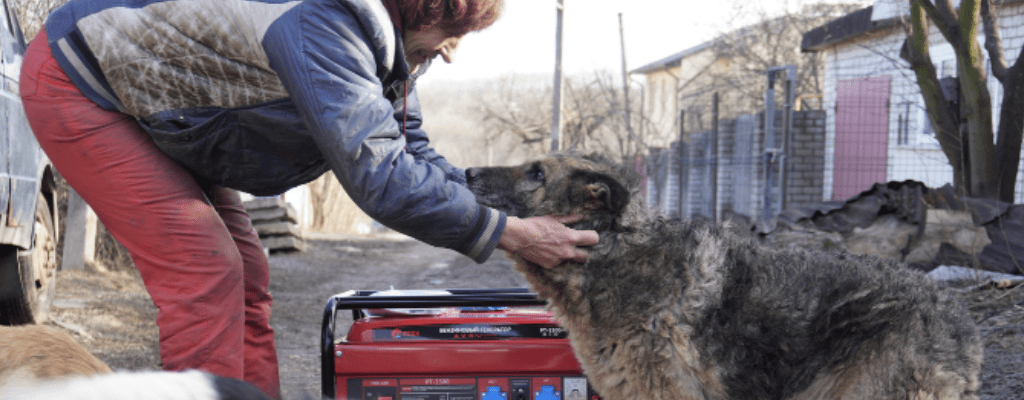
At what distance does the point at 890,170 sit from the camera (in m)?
13.0

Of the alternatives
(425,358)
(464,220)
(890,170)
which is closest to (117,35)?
(464,220)

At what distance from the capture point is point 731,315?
8.07 ft

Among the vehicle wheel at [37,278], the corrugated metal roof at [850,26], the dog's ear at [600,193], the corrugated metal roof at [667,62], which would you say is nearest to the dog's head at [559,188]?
the dog's ear at [600,193]

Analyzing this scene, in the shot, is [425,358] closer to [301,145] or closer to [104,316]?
[301,145]

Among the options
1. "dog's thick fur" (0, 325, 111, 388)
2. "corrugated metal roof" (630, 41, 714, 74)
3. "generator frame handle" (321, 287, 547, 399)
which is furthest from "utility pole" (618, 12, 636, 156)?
"dog's thick fur" (0, 325, 111, 388)

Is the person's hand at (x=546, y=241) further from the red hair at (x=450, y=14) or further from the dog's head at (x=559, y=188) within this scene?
the red hair at (x=450, y=14)

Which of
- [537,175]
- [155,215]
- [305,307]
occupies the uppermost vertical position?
[537,175]

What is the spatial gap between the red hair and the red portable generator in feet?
3.60

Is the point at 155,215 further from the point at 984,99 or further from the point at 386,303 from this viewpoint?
the point at 984,99

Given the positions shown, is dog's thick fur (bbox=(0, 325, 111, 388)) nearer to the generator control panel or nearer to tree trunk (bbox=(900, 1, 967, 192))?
the generator control panel

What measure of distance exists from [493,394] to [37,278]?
376 cm

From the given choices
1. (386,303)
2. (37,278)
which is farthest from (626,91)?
(386,303)

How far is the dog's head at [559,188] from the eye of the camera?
2721 millimetres

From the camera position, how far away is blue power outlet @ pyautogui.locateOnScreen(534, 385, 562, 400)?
10.1 ft
